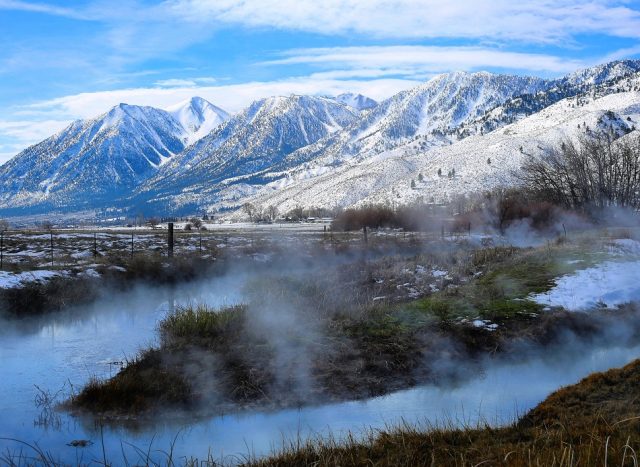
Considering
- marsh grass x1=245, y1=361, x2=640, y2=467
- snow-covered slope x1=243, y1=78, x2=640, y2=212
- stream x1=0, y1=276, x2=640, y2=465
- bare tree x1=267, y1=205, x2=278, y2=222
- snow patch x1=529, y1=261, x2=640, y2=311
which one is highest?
snow-covered slope x1=243, y1=78, x2=640, y2=212

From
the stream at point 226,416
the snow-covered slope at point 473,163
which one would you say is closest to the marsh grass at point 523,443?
the stream at point 226,416

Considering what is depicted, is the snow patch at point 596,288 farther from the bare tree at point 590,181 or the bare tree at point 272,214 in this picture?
the bare tree at point 272,214

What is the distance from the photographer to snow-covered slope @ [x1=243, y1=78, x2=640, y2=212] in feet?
408

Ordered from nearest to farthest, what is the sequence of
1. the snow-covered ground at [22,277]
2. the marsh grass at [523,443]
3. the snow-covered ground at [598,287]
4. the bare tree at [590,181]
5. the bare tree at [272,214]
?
the marsh grass at [523,443] → the snow-covered ground at [598,287] → the snow-covered ground at [22,277] → the bare tree at [590,181] → the bare tree at [272,214]

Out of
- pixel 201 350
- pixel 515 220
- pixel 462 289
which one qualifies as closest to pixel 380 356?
pixel 201 350

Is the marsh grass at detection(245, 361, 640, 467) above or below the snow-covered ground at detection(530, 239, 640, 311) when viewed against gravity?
below

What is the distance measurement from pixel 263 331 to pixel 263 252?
2203cm

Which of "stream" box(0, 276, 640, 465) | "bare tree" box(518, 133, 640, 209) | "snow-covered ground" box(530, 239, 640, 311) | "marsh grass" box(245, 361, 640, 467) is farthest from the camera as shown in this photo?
"bare tree" box(518, 133, 640, 209)

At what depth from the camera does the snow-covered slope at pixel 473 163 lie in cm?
12444

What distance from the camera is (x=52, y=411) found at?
10.3 metres

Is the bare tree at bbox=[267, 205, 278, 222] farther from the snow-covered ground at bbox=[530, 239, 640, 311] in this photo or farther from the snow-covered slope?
the snow-covered ground at bbox=[530, 239, 640, 311]

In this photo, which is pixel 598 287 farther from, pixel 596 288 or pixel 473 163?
pixel 473 163

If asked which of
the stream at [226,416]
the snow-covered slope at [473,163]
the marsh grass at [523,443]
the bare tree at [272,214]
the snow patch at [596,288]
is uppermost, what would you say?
the snow-covered slope at [473,163]

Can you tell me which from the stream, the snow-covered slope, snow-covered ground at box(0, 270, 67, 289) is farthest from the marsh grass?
the snow-covered slope
